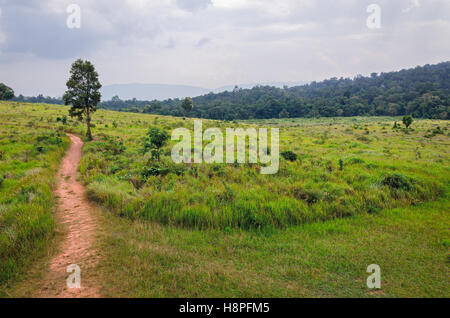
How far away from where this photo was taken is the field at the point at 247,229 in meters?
5.55

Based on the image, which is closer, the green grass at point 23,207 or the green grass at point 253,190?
the green grass at point 23,207

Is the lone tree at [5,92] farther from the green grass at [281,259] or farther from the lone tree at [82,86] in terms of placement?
the green grass at [281,259]

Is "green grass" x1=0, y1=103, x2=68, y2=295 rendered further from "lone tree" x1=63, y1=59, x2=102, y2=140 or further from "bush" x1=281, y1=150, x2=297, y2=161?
"bush" x1=281, y1=150, x2=297, y2=161

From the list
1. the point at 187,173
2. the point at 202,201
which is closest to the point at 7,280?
the point at 202,201

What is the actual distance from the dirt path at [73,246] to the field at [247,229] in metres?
0.33

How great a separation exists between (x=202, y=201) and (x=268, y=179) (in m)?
4.64

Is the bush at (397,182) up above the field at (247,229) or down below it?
above

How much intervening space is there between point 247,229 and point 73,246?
5.83m

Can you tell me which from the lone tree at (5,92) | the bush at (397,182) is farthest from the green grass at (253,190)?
the lone tree at (5,92)

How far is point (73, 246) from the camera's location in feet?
22.6

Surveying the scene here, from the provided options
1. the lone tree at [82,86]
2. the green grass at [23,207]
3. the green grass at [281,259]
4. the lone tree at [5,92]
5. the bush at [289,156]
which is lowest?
the green grass at [281,259]

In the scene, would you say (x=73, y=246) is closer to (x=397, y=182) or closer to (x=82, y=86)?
(x=397, y=182)

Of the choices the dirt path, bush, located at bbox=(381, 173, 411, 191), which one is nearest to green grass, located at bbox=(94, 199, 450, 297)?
the dirt path

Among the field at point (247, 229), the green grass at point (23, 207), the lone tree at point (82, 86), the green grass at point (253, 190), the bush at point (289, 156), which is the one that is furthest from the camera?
the lone tree at point (82, 86)
